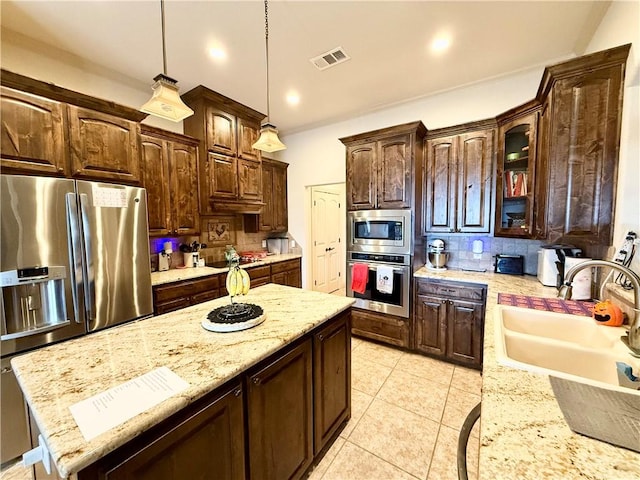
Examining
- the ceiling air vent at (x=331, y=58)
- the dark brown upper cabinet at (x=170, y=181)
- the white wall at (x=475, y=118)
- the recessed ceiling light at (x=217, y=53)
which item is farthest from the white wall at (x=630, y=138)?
the dark brown upper cabinet at (x=170, y=181)

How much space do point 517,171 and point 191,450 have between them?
3.01 metres

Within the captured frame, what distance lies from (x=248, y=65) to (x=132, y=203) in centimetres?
172

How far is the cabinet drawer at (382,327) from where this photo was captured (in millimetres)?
2869

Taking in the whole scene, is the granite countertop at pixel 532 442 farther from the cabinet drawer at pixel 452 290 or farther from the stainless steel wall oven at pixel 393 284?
the stainless steel wall oven at pixel 393 284

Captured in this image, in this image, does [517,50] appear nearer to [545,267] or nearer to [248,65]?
[545,267]

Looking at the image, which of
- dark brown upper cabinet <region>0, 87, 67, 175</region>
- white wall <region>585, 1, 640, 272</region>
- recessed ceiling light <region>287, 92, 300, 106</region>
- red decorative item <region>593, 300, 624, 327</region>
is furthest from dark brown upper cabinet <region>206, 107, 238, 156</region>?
red decorative item <region>593, 300, 624, 327</region>

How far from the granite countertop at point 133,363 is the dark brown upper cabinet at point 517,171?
1.89 meters

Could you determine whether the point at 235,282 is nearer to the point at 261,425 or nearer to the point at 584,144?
the point at 261,425

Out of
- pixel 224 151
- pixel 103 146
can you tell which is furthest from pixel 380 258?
pixel 103 146

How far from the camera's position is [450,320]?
2596mm

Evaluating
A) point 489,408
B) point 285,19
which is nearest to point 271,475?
point 489,408

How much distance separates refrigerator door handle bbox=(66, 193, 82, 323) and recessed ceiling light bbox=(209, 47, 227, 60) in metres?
1.68

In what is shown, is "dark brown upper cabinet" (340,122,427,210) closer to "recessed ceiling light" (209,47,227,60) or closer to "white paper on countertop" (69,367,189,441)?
"recessed ceiling light" (209,47,227,60)

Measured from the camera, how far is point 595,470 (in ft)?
1.89
